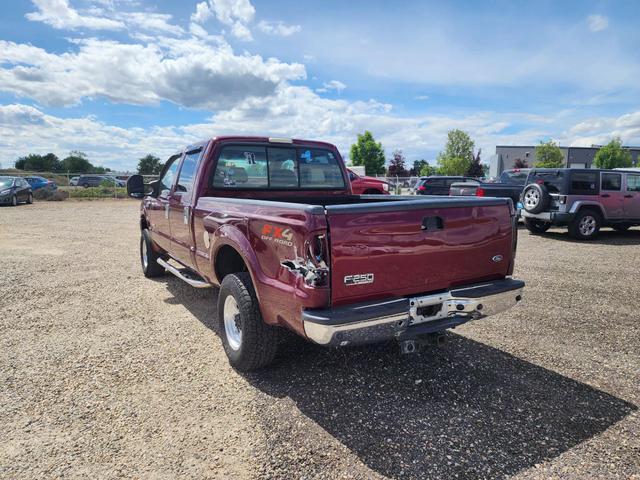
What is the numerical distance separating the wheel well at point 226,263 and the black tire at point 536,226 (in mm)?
10118

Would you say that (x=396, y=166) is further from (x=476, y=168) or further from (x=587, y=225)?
(x=587, y=225)

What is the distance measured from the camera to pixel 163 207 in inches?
214

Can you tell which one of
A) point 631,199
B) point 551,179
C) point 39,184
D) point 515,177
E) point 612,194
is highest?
point 39,184

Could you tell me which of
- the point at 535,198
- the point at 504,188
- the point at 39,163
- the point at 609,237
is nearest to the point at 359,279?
the point at 535,198

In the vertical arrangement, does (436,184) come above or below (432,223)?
above

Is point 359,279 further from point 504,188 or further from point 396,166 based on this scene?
point 396,166

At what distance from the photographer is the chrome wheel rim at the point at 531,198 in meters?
10.8

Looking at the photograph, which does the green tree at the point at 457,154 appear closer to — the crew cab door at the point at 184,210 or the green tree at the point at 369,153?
the green tree at the point at 369,153

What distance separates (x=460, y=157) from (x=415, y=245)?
5877 cm

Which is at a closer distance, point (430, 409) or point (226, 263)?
point (430, 409)

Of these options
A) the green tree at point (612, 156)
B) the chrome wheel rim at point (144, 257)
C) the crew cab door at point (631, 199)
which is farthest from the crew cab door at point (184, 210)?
the green tree at point (612, 156)

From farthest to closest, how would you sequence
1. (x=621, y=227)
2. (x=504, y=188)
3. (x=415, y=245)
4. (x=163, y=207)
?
1. (x=504, y=188)
2. (x=621, y=227)
3. (x=163, y=207)
4. (x=415, y=245)

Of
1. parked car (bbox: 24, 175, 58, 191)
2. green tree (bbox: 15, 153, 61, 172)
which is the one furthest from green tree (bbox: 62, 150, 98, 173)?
parked car (bbox: 24, 175, 58, 191)

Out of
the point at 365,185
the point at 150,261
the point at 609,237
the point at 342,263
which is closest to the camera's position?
the point at 342,263
